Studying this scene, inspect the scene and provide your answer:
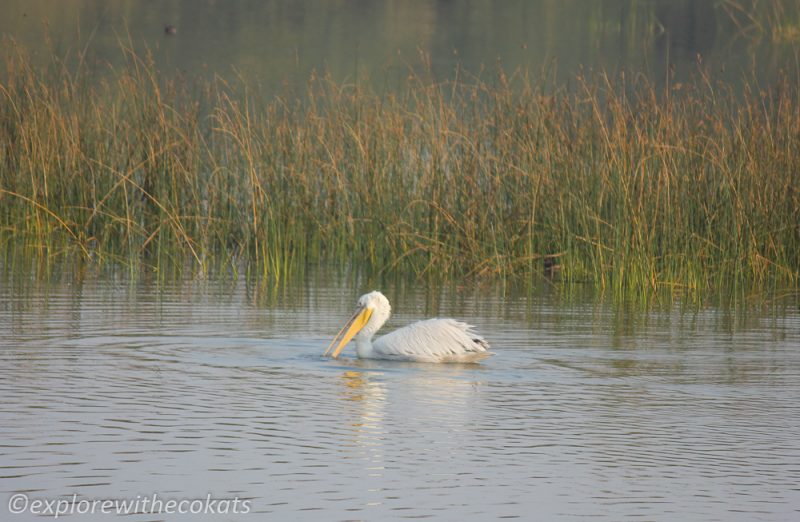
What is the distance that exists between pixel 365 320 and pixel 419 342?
0.62m

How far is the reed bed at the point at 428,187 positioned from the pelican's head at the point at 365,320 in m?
3.10

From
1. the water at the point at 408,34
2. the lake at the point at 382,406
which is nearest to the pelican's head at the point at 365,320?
the lake at the point at 382,406

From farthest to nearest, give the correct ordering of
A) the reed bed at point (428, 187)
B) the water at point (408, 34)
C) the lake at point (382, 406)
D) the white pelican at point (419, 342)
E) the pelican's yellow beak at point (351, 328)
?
the water at point (408, 34) → the reed bed at point (428, 187) → the pelican's yellow beak at point (351, 328) → the white pelican at point (419, 342) → the lake at point (382, 406)

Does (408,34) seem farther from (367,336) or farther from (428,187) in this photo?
(367,336)

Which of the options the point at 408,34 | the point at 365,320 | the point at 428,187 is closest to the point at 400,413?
the point at 365,320

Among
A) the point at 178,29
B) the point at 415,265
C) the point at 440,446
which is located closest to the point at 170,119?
the point at 415,265

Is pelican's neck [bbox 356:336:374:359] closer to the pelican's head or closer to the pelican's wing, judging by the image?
the pelican's head

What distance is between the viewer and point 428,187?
1326 cm

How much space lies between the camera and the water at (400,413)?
5.67 m

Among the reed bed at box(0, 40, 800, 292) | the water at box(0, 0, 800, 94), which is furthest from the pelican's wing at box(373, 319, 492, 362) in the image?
the water at box(0, 0, 800, 94)

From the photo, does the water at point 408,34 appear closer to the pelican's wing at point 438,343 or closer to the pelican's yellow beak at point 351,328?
the pelican's yellow beak at point 351,328

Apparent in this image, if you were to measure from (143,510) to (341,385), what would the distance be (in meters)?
2.80

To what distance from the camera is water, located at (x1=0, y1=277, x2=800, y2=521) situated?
18.6ft

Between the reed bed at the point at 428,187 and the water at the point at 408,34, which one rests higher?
the water at the point at 408,34
